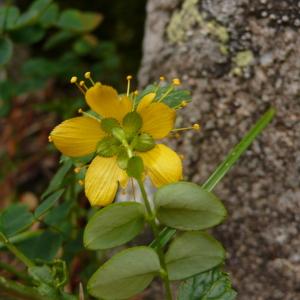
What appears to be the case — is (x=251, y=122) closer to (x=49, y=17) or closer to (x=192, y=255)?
(x=192, y=255)

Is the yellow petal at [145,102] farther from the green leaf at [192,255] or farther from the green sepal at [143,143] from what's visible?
the green leaf at [192,255]

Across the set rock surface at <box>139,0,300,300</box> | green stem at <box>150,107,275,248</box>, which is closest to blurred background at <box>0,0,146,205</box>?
rock surface at <box>139,0,300,300</box>

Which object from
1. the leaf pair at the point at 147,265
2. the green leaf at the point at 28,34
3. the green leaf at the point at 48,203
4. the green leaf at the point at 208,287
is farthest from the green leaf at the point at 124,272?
the green leaf at the point at 28,34

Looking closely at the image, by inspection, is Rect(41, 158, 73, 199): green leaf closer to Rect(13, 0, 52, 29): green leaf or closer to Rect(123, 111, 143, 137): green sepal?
Rect(123, 111, 143, 137): green sepal

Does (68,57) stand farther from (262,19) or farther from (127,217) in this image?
(127,217)

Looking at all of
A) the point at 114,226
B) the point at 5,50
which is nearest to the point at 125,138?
the point at 114,226

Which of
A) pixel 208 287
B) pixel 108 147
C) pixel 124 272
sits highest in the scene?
pixel 108 147
